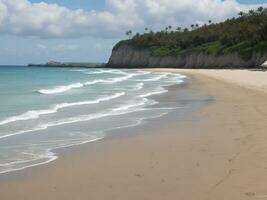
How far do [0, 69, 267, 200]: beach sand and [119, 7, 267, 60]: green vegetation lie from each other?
3084 inches

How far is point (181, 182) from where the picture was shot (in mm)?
7074

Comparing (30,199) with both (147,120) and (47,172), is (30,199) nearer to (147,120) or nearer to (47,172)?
(47,172)

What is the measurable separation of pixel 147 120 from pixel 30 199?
940 cm

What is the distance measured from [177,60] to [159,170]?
401 ft

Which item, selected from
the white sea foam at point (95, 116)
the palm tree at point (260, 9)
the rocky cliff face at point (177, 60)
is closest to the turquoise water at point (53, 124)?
the white sea foam at point (95, 116)

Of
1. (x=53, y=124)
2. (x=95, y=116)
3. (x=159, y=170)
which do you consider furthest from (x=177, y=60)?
(x=159, y=170)

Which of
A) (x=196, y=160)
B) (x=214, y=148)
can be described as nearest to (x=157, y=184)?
(x=196, y=160)

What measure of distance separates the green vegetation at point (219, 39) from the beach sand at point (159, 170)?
78.3 m

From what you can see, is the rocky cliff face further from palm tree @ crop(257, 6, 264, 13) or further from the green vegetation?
palm tree @ crop(257, 6, 264, 13)

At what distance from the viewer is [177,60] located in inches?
5079

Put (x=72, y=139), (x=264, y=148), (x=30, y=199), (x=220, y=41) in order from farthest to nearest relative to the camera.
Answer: (x=220, y=41), (x=72, y=139), (x=264, y=148), (x=30, y=199)

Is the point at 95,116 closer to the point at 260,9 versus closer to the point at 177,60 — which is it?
the point at 260,9

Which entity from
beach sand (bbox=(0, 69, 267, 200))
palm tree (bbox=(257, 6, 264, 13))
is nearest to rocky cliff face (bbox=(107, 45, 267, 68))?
palm tree (bbox=(257, 6, 264, 13))

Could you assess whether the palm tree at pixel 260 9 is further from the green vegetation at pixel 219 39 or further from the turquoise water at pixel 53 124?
the turquoise water at pixel 53 124
